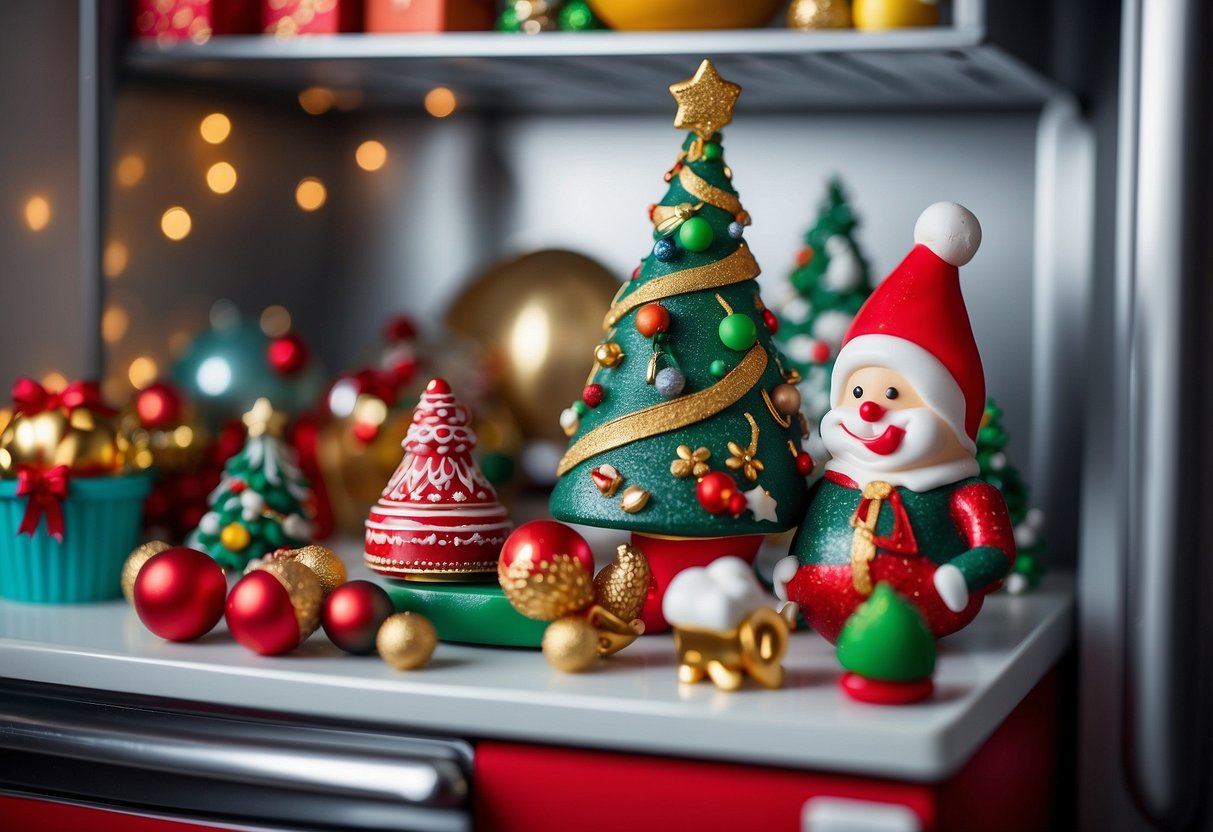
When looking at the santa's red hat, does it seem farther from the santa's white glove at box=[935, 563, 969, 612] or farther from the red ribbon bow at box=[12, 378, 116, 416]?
the red ribbon bow at box=[12, 378, 116, 416]

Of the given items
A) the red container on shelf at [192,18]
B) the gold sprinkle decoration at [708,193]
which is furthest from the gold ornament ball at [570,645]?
the red container on shelf at [192,18]

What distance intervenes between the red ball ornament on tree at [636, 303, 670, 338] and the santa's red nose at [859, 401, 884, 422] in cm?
16

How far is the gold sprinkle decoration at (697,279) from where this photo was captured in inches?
37.5

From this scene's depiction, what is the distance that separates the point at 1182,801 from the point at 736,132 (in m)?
0.86

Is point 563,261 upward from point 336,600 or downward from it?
upward

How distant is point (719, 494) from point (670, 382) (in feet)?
0.29

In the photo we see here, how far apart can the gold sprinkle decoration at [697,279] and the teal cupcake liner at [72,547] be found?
1.58ft

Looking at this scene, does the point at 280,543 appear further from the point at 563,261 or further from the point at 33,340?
the point at 563,261

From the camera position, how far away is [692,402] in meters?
0.93

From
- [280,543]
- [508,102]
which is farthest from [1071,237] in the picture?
[280,543]

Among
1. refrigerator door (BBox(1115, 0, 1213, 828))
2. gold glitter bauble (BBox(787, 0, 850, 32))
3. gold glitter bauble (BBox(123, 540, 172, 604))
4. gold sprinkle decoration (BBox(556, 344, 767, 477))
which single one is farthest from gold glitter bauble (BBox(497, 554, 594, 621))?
gold glitter bauble (BBox(787, 0, 850, 32))

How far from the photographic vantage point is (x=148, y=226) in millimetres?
1425

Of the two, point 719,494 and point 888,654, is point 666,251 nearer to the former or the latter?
point 719,494

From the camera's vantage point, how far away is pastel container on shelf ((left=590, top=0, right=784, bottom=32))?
1.12 meters
